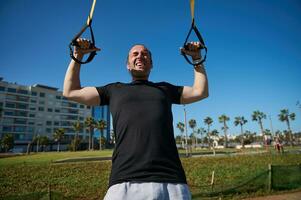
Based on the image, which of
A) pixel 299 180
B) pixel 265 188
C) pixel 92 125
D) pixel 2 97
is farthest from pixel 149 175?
pixel 2 97

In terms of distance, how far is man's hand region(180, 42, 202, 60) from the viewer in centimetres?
275

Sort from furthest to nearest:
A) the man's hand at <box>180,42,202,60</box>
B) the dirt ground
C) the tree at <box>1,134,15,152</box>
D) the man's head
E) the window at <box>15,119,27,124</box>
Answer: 1. the window at <box>15,119,27,124</box>
2. the tree at <box>1,134,15,152</box>
3. the dirt ground
4. the man's hand at <box>180,42,202,60</box>
5. the man's head

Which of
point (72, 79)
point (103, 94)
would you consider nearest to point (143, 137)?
point (103, 94)

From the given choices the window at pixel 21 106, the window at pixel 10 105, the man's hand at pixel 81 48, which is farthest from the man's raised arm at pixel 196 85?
the window at pixel 21 106

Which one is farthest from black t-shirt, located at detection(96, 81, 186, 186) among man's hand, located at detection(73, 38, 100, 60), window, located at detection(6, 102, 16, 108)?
window, located at detection(6, 102, 16, 108)

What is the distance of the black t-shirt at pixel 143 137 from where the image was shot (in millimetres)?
1916

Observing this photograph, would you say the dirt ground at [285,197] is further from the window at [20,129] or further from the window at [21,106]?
the window at [21,106]

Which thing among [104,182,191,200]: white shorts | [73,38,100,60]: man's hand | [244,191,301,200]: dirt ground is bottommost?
[244,191,301,200]: dirt ground

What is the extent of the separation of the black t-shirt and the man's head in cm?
21

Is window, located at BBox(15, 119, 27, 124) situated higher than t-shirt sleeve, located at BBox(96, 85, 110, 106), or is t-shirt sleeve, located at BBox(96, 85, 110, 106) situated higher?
window, located at BBox(15, 119, 27, 124)

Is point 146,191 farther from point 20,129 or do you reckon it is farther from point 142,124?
point 20,129

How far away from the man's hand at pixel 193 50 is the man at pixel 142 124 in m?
0.14

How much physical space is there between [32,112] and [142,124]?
4767 inches

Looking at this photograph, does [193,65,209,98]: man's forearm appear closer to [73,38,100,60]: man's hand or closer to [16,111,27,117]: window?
[73,38,100,60]: man's hand
